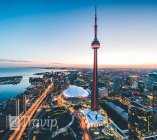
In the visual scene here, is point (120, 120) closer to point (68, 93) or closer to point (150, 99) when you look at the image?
point (150, 99)

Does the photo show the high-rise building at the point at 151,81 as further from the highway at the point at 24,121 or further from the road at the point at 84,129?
the highway at the point at 24,121

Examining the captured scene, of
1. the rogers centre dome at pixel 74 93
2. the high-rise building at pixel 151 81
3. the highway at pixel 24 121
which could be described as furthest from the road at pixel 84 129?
the high-rise building at pixel 151 81

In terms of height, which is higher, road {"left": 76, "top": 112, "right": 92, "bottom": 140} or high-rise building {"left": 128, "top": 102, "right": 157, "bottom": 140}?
high-rise building {"left": 128, "top": 102, "right": 157, "bottom": 140}

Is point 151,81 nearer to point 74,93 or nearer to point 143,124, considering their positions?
point 74,93

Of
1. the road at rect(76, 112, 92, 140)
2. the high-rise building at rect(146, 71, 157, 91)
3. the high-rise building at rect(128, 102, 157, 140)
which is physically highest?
the high-rise building at rect(146, 71, 157, 91)

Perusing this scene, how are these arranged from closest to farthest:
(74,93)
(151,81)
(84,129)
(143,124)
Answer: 1. (143,124)
2. (84,129)
3. (74,93)
4. (151,81)

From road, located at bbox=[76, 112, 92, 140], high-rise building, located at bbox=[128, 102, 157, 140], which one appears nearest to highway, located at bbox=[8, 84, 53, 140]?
road, located at bbox=[76, 112, 92, 140]

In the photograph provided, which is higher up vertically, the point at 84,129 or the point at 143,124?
the point at 143,124

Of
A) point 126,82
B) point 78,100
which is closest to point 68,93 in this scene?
point 78,100

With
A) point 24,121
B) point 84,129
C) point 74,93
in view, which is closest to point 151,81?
point 74,93

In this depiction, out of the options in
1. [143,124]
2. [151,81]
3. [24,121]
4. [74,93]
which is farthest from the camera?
[151,81]

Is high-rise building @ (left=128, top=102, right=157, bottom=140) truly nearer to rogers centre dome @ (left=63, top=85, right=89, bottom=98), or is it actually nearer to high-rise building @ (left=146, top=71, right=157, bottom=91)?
rogers centre dome @ (left=63, top=85, right=89, bottom=98)
